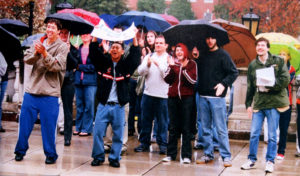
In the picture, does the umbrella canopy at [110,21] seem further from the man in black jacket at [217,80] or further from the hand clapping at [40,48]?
the hand clapping at [40,48]

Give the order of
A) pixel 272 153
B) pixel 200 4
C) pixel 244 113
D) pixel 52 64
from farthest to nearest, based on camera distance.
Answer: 1. pixel 200 4
2. pixel 244 113
3. pixel 272 153
4. pixel 52 64

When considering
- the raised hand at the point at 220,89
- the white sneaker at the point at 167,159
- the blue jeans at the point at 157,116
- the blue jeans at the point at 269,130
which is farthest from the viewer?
the blue jeans at the point at 157,116

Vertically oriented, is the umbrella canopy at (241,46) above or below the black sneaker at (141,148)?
above

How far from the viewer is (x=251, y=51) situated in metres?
9.32

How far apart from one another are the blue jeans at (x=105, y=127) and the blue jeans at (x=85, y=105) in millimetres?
2852

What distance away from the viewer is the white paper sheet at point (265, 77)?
8.16 meters

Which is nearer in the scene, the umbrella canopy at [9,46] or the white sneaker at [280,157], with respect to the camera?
the umbrella canopy at [9,46]

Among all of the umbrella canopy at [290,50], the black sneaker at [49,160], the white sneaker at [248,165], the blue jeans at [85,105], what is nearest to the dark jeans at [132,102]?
the blue jeans at [85,105]

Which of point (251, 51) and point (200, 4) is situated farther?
point (200, 4)

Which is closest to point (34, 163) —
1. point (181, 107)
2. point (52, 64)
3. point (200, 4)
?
point (52, 64)

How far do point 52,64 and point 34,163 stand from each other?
5.01ft

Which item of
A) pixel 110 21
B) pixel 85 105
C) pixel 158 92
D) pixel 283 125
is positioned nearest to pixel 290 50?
pixel 283 125

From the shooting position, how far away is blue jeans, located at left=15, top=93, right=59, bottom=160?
7.90m

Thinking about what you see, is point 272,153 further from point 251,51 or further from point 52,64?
point 52,64
